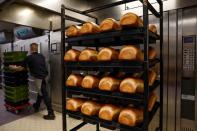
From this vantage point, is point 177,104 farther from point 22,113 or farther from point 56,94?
point 22,113

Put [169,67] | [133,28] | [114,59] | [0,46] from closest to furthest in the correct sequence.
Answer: [133,28] < [114,59] < [169,67] < [0,46]

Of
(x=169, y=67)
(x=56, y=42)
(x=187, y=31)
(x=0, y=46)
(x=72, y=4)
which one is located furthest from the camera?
(x=0, y=46)

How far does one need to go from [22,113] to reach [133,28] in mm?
4034

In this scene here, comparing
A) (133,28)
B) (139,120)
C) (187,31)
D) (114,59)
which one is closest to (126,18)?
(133,28)

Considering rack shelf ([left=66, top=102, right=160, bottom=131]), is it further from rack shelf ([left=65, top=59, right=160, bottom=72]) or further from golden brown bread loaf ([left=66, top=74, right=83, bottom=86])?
rack shelf ([left=65, top=59, right=160, bottom=72])

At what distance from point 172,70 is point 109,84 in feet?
4.93

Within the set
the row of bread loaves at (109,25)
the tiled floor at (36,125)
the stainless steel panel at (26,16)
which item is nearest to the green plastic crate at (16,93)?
the tiled floor at (36,125)

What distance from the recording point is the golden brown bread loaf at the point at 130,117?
4.83ft

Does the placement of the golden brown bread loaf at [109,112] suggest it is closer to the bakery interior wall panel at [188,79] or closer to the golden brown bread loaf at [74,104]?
the golden brown bread loaf at [74,104]

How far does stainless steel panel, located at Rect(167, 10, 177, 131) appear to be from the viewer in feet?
8.80

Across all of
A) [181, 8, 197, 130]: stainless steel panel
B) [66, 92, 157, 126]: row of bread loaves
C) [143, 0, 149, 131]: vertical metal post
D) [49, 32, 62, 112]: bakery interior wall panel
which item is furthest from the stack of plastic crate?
[143, 0, 149, 131]: vertical metal post

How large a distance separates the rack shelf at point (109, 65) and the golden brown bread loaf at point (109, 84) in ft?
0.34

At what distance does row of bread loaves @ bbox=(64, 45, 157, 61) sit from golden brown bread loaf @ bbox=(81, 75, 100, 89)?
0.19m

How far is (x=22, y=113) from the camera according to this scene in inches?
177
